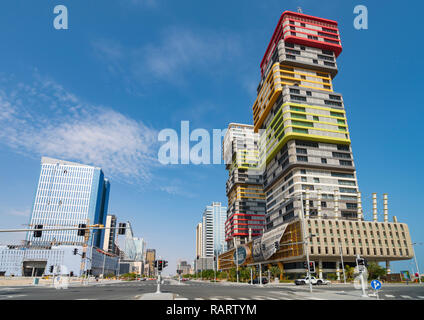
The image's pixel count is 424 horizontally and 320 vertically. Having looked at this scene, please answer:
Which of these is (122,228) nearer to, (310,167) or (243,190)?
(310,167)

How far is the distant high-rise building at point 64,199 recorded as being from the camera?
506 ft

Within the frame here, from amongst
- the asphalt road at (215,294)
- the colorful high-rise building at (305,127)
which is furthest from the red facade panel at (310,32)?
the asphalt road at (215,294)

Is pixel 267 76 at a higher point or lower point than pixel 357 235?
higher

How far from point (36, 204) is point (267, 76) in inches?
5686

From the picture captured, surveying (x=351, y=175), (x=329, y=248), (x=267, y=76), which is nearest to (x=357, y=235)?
(x=329, y=248)

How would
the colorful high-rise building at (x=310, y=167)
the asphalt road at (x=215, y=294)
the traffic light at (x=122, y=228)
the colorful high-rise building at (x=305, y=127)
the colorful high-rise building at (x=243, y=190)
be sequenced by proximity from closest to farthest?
the asphalt road at (x=215, y=294) < the traffic light at (x=122, y=228) < the colorful high-rise building at (x=310, y=167) < the colorful high-rise building at (x=305, y=127) < the colorful high-rise building at (x=243, y=190)

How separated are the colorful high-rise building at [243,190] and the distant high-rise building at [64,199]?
8174cm

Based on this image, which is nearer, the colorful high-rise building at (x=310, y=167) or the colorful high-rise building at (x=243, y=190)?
the colorful high-rise building at (x=310, y=167)

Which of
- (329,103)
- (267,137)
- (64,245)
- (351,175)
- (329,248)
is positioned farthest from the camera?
(64,245)

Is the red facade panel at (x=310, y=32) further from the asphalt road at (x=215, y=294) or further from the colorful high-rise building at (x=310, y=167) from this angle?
the asphalt road at (x=215, y=294)

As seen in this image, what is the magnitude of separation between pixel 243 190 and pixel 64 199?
106402mm
